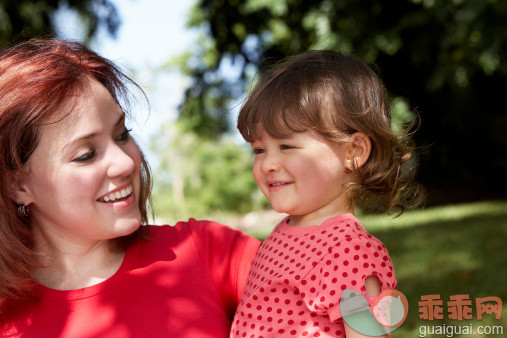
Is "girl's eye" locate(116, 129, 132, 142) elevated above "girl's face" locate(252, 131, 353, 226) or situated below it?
above

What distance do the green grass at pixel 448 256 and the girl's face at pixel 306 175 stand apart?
2.89 ft

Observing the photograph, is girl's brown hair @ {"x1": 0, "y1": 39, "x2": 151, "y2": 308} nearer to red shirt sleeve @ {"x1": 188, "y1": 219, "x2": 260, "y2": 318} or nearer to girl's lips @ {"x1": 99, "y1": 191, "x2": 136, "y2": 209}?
girl's lips @ {"x1": 99, "y1": 191, "x2": 136, "y2": 209}

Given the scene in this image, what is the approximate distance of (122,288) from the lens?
6.11 feet

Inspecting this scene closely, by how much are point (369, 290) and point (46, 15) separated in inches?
179

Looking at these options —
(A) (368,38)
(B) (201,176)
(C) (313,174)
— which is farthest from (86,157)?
(B) (201,176)

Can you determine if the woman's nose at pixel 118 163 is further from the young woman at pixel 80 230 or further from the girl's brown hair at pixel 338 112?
the girl's brown hair at pixel 338 112

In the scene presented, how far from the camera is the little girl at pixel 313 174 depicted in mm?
1566

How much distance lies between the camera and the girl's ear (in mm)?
1713

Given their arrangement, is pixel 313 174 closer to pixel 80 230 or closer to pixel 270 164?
pixel 270 164

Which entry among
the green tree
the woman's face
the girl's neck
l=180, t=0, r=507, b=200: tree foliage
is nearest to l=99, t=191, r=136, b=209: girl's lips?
the woman's face

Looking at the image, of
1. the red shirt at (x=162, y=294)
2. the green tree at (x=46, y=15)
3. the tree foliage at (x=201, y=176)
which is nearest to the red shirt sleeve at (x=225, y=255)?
the red shirt at (x=162, y=294)

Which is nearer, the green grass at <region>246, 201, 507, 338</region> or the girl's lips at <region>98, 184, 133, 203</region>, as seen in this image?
the girl's lips at <region>98, 184, 133, 203</region>

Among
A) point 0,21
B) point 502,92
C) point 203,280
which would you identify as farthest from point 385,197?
point 502,92

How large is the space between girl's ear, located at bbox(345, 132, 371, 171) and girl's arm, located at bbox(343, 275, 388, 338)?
0.37 meters
